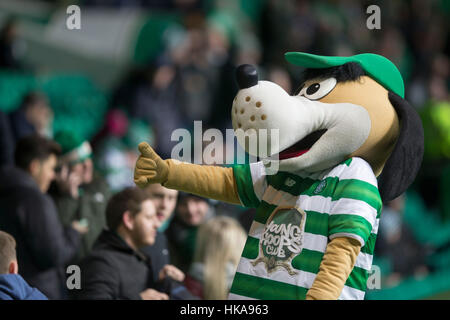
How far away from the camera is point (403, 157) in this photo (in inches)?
106

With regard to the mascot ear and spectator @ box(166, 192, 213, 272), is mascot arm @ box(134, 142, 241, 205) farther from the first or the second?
spectator @ box(166, 192, 213, 272)

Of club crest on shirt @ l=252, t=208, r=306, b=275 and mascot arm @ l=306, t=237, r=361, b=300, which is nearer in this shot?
mascot arm @ l=306, t=237, r=361, b=300

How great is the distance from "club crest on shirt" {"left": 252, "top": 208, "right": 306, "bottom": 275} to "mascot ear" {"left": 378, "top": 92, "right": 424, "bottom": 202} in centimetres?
31

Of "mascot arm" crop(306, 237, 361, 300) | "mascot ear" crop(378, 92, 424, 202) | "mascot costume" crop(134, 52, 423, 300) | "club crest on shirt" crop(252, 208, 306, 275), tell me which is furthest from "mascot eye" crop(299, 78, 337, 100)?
"mascot arm" crop(306, 237, 361, 300)

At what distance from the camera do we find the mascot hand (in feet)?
9.16

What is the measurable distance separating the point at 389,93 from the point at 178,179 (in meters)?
0.80

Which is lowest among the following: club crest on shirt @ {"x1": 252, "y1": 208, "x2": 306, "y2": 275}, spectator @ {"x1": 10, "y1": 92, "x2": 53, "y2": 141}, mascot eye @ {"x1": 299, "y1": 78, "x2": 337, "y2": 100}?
club crest on shirt @ {"x1": 252, "y1": 208, "x2": 306, "y2": 275}

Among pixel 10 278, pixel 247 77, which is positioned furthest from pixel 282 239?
pixel 10 278

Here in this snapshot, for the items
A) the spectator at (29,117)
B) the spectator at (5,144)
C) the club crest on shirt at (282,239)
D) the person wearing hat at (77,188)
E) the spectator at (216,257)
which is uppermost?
the spectator at (29,117)

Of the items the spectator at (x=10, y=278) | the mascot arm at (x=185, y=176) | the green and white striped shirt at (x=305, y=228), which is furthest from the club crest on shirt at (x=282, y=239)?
the spectator at (x=10, y=278)

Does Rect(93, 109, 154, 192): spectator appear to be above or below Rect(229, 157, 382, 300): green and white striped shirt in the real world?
above

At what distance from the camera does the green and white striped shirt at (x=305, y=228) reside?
8.46ft

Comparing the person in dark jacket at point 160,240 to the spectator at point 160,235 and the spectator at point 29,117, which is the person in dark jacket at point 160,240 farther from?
the spectator at point 29,117
